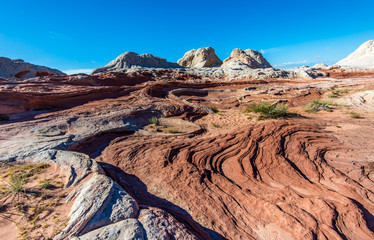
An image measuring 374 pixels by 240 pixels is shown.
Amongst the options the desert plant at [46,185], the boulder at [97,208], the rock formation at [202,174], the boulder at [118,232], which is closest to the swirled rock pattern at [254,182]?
the rock formation at [202,174]

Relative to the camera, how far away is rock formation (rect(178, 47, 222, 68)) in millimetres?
40250

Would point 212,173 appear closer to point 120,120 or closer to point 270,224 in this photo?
point 270,224

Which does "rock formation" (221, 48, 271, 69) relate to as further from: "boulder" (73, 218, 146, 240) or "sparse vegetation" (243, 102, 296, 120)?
"boulder" (73, 218, 146, 240)

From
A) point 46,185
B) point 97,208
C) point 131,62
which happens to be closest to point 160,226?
point 97,208

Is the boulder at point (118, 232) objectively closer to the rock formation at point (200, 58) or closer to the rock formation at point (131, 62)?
the rock formation at point (131, 62)

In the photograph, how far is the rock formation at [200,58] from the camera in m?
40.2

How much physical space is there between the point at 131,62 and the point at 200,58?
58.5 feet

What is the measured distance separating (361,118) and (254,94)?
8603 millimetres

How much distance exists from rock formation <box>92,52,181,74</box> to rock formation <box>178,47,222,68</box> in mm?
7347

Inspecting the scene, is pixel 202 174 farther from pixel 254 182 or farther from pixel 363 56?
pixel 363 56

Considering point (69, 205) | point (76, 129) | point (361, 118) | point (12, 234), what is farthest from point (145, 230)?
point (361, 118)

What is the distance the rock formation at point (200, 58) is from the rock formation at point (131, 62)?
7347mm

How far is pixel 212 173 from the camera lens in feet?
14.2

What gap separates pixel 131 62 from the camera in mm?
30500
